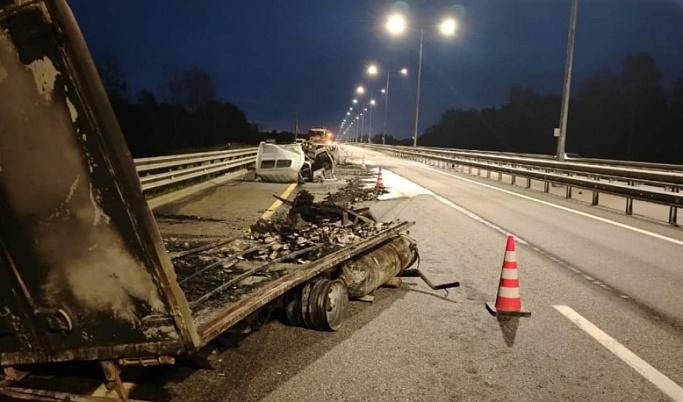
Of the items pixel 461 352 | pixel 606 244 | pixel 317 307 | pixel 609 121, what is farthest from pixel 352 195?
pixel 609 121

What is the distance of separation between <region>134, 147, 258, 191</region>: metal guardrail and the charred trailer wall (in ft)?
9.91

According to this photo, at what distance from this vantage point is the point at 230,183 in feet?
75.2

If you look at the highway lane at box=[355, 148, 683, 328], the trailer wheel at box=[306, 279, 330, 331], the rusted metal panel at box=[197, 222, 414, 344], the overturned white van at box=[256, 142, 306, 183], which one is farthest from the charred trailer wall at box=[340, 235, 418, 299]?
the overturned white van at box=[256, 142, 306, 183]

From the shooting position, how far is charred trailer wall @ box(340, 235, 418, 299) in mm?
5984

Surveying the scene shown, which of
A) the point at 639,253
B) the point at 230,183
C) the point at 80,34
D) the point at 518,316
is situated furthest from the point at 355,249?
the point at 230,183

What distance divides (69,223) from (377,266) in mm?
3879

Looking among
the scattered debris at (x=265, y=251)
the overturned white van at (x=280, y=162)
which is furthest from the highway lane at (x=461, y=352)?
the overturned white van at (x=280, y=162)

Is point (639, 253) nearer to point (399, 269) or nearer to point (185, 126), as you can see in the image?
point (399, 269)

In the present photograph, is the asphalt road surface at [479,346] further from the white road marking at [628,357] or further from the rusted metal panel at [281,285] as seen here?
the rusted metal panel at [281,285]

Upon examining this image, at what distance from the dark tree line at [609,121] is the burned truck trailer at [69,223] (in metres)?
58.2

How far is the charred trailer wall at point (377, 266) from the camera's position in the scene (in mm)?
5984

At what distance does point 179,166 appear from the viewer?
1948 cm

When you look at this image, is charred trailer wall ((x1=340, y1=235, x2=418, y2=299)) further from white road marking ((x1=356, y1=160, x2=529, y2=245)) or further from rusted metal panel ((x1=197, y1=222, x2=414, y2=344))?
white road marking ((x1=356, y1=160, x2=529, y2=245))

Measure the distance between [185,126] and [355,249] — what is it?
10317 cm
